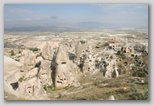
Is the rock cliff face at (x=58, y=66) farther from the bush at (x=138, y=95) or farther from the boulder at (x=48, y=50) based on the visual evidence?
the bush at (x=138, y=95)

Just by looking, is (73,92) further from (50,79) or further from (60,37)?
(60,37)

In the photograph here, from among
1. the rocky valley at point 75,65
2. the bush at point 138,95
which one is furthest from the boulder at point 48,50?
the bush at point 138,95

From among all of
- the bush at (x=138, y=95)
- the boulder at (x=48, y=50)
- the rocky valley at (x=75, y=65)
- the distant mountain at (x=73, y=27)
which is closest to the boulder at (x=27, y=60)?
the rocky valley at (x=75, y=65)

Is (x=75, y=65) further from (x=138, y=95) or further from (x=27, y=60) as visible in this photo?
(x=138, y=95)

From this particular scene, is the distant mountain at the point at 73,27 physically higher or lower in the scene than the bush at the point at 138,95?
higher

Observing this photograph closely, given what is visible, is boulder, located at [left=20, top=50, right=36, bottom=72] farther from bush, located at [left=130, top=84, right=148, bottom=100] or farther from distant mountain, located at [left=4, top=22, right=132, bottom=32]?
bush, located at [left=130, top=84, right=148, bottom=100]

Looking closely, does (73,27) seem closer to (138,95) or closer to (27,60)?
(27,60)

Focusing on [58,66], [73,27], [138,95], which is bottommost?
[138,95]

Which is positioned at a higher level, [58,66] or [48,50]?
[48,50]

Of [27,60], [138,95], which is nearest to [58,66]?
[27,60]

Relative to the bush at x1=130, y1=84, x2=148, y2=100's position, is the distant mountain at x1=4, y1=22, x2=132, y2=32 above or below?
above

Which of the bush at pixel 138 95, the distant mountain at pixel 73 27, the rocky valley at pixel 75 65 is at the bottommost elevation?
A: the bush at pixel 138 95

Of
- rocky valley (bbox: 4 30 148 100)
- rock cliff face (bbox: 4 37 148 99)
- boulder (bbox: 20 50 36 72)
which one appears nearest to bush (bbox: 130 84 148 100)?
rocky valley (bbox: 4 30 148 100)
